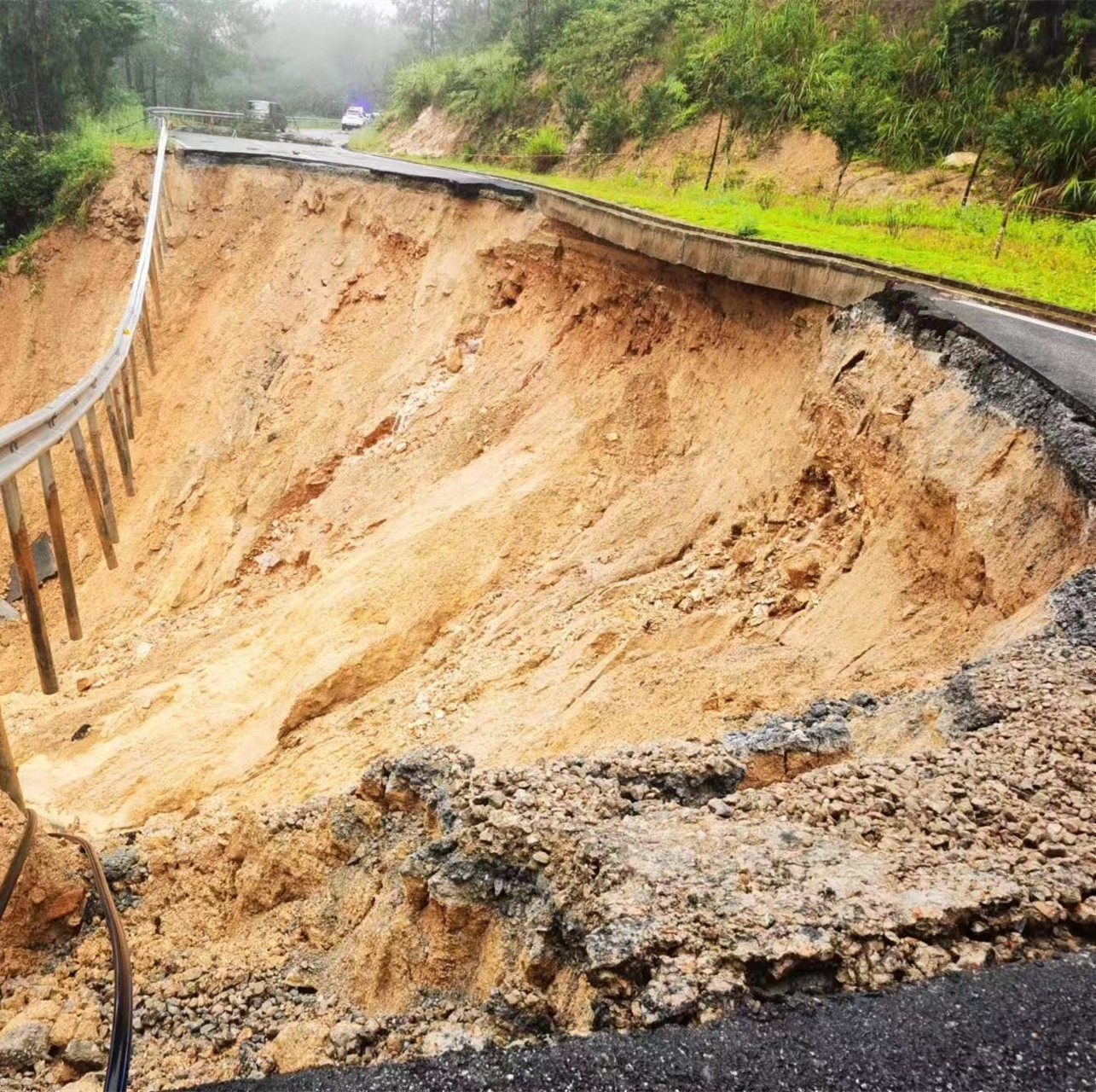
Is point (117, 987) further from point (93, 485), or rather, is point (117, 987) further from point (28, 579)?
point (93, 485)

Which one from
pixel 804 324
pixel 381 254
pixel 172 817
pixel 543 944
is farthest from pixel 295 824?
pixel 381 254

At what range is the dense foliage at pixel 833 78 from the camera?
43.8ft

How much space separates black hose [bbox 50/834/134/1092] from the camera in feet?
12.5

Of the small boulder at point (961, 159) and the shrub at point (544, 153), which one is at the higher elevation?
the small boulder at point (961, 159)

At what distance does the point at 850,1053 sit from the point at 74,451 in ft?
36.0

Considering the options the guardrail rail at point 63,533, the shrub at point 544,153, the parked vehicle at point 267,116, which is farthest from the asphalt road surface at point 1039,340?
the parked vehicle at point 267,116

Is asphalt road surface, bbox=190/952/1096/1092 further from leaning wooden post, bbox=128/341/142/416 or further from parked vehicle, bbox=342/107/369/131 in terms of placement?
parked vehicle, bbox=342/107/369/131

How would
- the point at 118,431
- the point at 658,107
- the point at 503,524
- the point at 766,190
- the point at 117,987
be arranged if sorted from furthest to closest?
1. the point at 658,107
2. the point at 766,190
3. the point at 118,431
4. the point at 503,524
5. the point at 117,987

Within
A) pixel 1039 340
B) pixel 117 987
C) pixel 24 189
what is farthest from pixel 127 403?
pixel 1039 340

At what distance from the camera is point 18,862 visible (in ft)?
16.2

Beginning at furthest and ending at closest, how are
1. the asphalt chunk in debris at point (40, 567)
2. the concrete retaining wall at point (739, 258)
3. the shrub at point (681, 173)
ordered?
the shrub at point (681, 173) → the asphalt chunk in debris at point (40, 567) → the concrete retaining wall at point (739, 258)

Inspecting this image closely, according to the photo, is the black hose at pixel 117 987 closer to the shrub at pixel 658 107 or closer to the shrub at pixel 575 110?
the shrub at pixel 658 107

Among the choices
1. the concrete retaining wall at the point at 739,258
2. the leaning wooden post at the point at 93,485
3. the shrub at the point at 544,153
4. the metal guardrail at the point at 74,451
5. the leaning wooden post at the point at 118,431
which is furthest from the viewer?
the shrub at the point at 544,153

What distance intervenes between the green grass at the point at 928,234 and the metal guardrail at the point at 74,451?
7.38 meters
